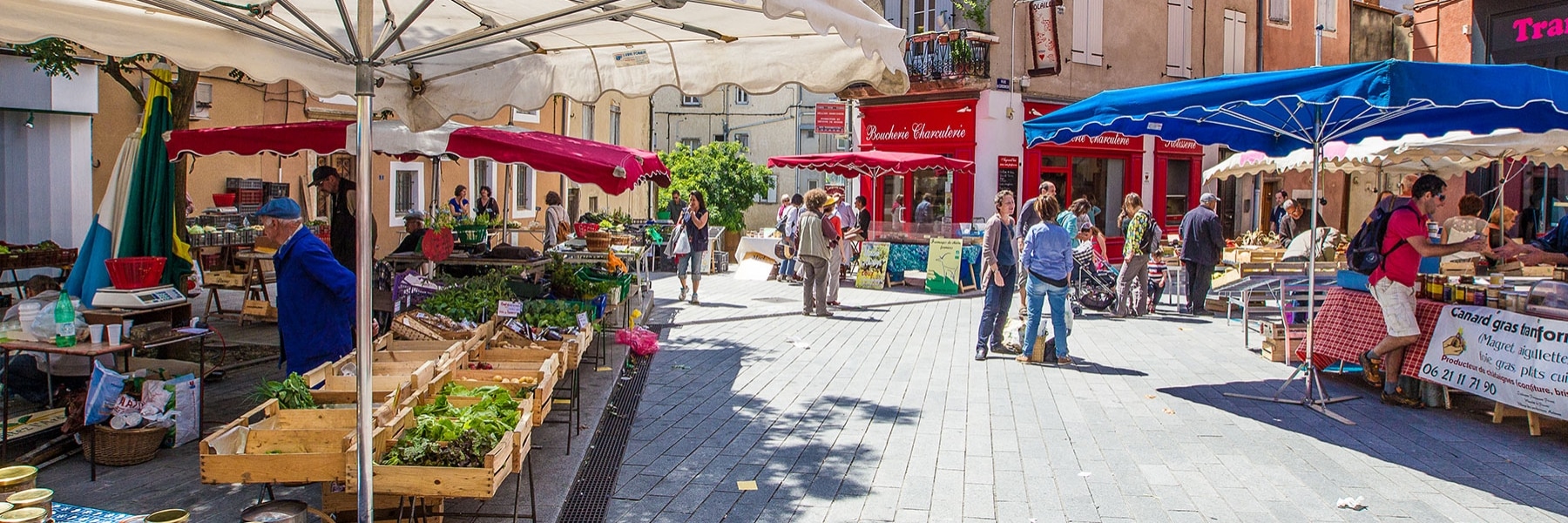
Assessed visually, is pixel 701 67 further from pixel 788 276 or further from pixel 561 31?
pixel 788 276

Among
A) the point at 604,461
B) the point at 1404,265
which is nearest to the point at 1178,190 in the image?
the point at 1404,265

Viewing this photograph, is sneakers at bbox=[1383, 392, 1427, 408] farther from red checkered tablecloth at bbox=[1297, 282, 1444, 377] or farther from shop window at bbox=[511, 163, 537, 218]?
shop window at bbox=[511, 163, 537, 218]

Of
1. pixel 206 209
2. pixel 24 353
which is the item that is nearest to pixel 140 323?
pixel 24 353

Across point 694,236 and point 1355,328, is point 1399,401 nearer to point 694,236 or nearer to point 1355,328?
point 1355,328

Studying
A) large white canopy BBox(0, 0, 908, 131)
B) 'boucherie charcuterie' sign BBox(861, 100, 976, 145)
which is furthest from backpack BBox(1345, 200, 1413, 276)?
'boucherie charcuterie' sign BBox(861, 100, 976, 145)

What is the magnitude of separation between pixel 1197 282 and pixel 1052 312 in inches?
180

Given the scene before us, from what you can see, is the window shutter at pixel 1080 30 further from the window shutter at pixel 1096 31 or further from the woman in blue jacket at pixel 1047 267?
the woman in blue jacket at pixel 1047 267

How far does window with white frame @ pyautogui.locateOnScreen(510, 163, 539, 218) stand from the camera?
75.9 ft

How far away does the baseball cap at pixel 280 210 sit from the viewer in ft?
18.6

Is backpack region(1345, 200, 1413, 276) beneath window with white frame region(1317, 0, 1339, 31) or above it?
beneath

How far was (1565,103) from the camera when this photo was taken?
22.4 ft

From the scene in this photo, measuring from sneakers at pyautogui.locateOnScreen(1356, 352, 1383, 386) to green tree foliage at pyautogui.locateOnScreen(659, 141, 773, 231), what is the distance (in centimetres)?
1961

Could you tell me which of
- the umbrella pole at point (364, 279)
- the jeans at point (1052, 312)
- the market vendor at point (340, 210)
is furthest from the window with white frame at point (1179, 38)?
the umbrella pole at point (364, 279)

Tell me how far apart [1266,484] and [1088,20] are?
1809 centimetres
